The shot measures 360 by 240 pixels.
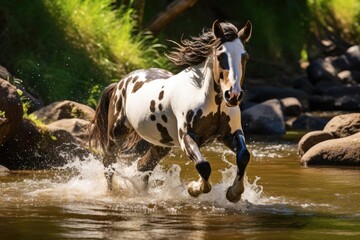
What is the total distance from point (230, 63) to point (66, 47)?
7.93 metres

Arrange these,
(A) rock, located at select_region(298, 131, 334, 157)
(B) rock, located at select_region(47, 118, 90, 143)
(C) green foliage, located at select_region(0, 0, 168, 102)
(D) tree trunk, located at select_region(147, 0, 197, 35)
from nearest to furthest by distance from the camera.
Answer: (B) rock, located at select_region(47, 118, 90, 143) → (A) rock, located at select_region(298, 131, 334, 157) → (C) green foliage, located at select_region(0, 0, 168, 102) → (D) tree trunk, located at select_region(147, 0, 197, 35)

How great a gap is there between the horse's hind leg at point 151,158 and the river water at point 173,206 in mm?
97

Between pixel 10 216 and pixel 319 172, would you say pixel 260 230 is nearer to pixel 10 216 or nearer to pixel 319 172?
pixel 10 216

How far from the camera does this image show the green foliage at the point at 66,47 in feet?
47.3

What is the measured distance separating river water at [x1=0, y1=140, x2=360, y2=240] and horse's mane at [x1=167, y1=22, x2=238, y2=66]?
110 centimetres

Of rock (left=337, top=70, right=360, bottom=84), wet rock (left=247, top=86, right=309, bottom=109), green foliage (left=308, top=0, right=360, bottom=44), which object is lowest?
wet rock (left=247, top=86, right=309, bottom=109)

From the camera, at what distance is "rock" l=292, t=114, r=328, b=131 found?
16891 millimetres

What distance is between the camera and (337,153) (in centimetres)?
1119

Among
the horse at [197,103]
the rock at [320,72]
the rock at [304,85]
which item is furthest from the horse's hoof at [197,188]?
the rock at [320,72]

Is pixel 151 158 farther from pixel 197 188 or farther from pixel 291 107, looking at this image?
pixel 291 107

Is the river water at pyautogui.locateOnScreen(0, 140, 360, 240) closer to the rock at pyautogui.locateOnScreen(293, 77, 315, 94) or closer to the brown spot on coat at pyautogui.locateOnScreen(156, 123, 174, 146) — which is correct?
the brown spot on coat at pyautogui.locateOnScreen(156, 123, 174, 146)

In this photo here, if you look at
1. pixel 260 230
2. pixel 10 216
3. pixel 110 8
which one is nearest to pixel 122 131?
pixel 10 216

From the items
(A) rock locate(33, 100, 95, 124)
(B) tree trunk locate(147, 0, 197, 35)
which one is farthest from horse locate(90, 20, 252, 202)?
(B) tree trunk locate(147, 0, 197, 35)

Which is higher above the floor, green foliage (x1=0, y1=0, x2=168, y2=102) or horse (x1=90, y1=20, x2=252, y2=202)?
green foliage (x1=0, y1=0, x2=168, y2=102)
